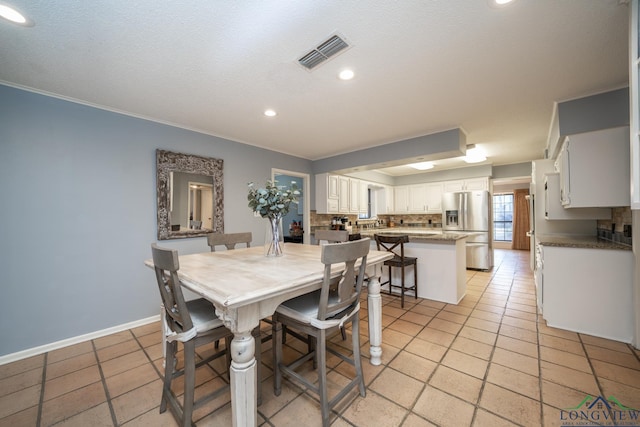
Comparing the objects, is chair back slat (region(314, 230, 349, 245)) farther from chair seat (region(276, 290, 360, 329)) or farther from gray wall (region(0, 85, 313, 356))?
gray wall (region(0, 85, 313, 356))

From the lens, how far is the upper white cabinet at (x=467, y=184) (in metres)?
5.51

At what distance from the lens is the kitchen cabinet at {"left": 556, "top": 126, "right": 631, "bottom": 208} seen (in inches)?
87.1

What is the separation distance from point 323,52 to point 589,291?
3306 millimetres

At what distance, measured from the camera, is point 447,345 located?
2271mm

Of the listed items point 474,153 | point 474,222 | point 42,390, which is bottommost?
point 42,390

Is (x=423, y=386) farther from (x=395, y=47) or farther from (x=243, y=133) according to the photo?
(x=243, y=133)

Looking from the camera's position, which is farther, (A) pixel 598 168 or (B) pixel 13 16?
(A) pixel 598 168

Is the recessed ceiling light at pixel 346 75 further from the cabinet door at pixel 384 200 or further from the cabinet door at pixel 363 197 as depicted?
the cabinet door at pixel 384 200

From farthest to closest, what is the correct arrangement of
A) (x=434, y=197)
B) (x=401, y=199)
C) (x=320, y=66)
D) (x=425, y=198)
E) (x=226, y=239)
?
(x=401, y=199), (x=425, y=198), (x=434, y=197), (x=226, y=239), (x=320, y=66)

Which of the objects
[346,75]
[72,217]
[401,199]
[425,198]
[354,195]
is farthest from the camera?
[401,199]

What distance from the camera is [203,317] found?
149cm

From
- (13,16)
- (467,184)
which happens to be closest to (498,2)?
(13,16)

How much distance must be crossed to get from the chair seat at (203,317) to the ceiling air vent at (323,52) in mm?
1923

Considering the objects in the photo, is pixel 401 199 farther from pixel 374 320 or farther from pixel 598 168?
pixel 374 320
